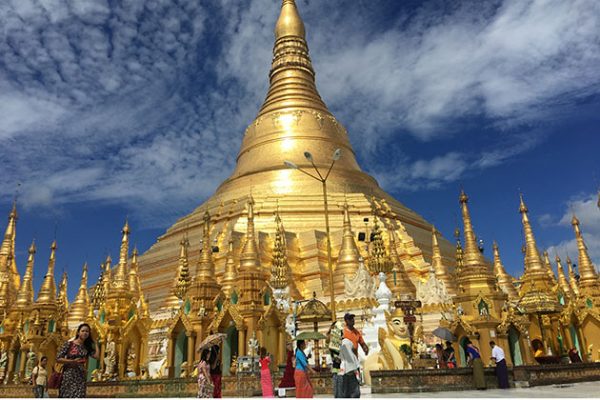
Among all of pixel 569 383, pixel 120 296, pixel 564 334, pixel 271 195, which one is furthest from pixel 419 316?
pixel 271 195

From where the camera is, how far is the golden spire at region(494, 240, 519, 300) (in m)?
26.4

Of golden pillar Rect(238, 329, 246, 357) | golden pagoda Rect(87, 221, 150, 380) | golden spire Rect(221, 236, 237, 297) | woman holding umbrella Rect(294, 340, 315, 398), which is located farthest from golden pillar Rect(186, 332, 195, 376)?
woman holding umbrella Rect(294, 340, 315, 398)

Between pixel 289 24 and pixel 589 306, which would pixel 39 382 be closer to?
pixel 589 306

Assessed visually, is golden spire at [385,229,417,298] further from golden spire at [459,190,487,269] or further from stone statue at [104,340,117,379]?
stone statue at [104,340,117,379]

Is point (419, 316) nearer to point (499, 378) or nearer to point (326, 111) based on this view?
point (499, 378)

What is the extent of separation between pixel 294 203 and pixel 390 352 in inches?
832

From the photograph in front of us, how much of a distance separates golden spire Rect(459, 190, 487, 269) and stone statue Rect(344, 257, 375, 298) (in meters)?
4.77

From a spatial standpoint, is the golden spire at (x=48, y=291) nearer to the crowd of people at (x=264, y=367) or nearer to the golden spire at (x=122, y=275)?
the golden spire at (x=122, y=275)

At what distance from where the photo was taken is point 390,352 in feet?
44.7

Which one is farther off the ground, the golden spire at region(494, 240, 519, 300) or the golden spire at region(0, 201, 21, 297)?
the golden spire at region(0, 201, 21, 297)

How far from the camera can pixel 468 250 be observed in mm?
19797

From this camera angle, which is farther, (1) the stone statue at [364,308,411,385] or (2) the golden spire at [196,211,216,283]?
(2) the golden spire at [196,211,216,283]

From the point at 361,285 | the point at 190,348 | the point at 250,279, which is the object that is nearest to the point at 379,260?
the point at 361,285

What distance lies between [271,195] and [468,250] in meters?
17.8
